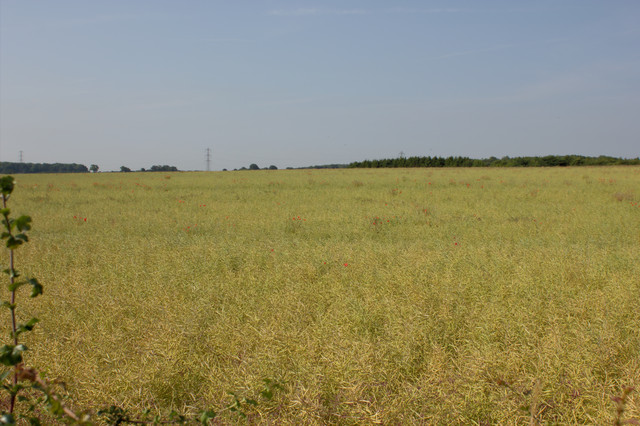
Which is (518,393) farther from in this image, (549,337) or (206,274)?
(206,274)

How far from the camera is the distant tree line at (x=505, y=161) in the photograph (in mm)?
49072

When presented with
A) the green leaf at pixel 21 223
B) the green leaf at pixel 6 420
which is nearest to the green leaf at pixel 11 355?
the green leaf at pixel 6 420

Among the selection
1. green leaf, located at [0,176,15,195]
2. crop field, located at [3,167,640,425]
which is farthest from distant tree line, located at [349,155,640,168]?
green leaf, located at [0,176,15,195]

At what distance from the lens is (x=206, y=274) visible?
16.4 feet

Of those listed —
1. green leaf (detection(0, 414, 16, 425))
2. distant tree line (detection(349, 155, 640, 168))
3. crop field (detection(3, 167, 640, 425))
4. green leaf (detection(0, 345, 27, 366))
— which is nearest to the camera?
green leaf (detection(0, 414, 16, 425))

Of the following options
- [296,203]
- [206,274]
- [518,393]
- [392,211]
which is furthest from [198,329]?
[296,203]

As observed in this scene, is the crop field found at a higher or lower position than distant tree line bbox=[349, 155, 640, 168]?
lower

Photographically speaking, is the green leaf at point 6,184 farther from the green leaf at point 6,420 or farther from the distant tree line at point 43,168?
the distant tree line at point 43,168

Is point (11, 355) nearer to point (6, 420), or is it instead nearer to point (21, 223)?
point (6, 420)

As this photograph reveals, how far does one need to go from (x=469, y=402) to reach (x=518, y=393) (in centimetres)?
30

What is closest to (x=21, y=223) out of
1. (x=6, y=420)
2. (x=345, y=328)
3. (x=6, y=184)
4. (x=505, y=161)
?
(x=6, y=184)

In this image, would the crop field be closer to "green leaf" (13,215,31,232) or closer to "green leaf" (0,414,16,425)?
"green leaf" (0,414,16,425)

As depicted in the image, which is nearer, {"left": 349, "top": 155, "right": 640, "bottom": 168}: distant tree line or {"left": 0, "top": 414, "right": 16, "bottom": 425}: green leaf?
{"left": 0, "top": 414, "right": 16, "bottom": 425}: green leaf

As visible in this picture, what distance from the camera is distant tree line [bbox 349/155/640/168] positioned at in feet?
161
